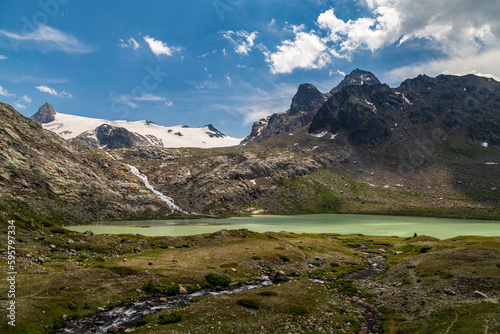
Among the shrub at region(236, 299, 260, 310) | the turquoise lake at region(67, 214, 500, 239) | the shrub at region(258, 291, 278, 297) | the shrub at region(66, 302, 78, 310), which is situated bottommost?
the turquoise lake at region(67, 214, 500, 239)

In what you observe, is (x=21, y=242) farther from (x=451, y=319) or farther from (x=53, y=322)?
(x=451, y=319)

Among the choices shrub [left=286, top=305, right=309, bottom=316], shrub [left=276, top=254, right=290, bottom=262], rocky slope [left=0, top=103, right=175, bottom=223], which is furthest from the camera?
rocky slope [left=0, top=103, right=175, bottom=223]

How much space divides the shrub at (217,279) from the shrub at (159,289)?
526 centimetres

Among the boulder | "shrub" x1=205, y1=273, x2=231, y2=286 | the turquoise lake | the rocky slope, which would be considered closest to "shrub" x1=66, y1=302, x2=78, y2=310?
"shrub" x1=205, y1=273, x2=231, y2=286

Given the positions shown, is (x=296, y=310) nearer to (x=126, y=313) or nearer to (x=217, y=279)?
(x=217, y=279)

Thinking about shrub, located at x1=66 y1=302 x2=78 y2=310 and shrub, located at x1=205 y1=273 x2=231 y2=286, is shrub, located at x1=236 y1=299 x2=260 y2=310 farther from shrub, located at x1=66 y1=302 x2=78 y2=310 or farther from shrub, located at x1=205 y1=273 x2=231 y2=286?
shrub, located at x1=66 y1=302 x2=78 y2=310

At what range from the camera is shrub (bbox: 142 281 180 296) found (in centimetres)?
2991

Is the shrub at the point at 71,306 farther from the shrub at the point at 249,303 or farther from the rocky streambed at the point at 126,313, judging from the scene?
→ the shrub at the point at 249,303

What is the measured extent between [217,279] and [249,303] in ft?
33.0

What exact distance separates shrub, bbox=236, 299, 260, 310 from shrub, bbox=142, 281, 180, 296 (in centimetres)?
867

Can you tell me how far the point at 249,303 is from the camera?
26422 mm

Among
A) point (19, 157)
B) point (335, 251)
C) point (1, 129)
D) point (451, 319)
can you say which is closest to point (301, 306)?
point (451, 319)

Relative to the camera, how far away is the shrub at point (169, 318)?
22.0 metres

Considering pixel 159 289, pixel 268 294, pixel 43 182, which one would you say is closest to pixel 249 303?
pixel 268 294
